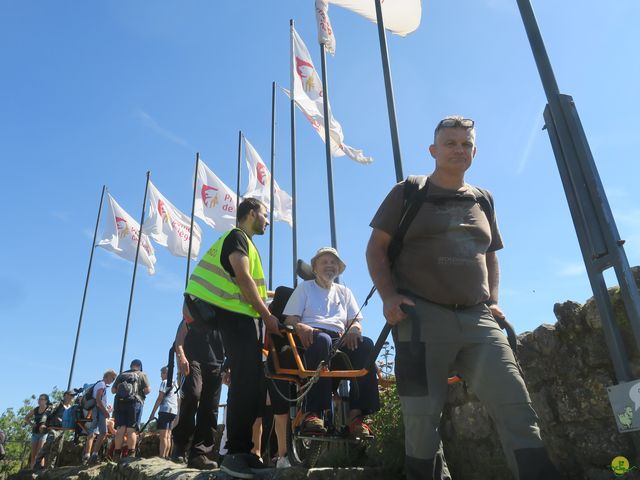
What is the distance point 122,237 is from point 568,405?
17845 mm

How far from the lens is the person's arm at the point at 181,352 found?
5004mm

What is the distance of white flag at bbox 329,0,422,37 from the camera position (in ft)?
30.1

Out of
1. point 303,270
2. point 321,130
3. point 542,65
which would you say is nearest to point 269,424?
point 303,270

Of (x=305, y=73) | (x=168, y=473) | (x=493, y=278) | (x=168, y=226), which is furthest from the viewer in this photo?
(x=168, y=226)

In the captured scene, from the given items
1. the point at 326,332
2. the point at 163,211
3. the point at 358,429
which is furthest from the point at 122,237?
the point at 358,429

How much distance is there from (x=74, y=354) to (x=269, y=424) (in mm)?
14450

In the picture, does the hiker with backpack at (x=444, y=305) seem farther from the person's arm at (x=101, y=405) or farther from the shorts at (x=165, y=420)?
the person's arm at (x=101, y=405)

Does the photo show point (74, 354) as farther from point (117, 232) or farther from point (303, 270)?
point (303, 270)

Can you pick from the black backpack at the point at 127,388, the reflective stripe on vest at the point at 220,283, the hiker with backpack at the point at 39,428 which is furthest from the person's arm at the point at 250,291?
the hiker with backpack at the point at 39,428

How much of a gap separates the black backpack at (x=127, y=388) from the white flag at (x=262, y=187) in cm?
717

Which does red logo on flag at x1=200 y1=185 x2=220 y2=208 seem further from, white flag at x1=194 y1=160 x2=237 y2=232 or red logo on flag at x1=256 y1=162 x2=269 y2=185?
red logo on flag at x1=256 y1=162 x2=269 y2=185

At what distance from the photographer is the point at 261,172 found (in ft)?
51.1

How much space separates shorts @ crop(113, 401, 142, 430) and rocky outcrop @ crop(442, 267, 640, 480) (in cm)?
623

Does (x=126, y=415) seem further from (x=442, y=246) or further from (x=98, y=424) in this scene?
(x=442, y=246)
